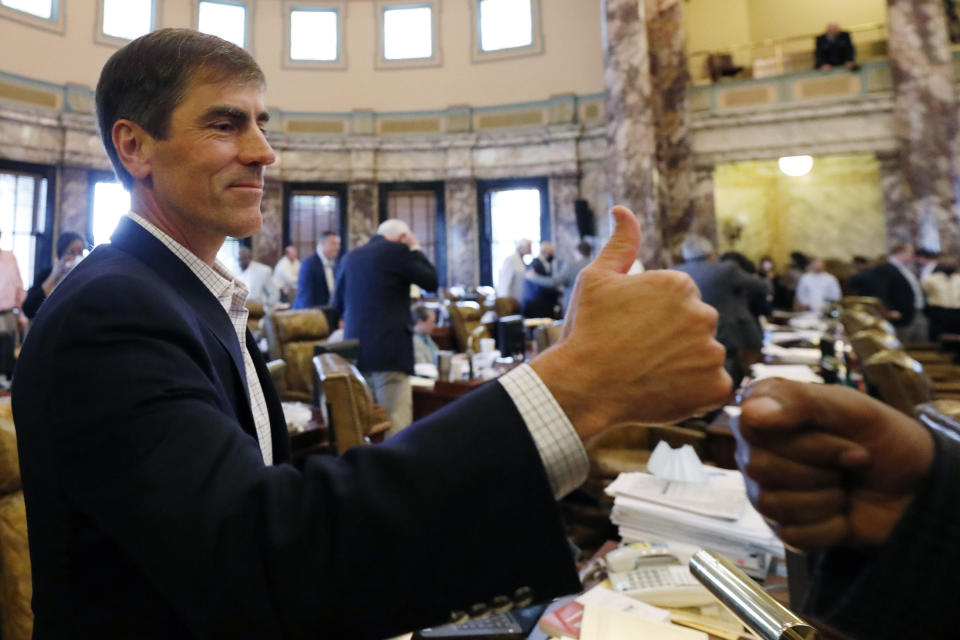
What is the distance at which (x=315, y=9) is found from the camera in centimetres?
1281

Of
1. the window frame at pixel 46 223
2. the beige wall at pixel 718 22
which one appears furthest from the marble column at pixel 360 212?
the beige wall at pixel 718 22

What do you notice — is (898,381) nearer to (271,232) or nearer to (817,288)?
(817,288)

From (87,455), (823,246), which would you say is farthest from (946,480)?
(823,246)

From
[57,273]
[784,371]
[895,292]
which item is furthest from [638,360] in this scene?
[895,292]

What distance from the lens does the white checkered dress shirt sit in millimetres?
961

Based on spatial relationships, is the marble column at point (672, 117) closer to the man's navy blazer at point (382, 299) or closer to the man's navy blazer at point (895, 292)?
the man's navy blazer at point (895, 292)

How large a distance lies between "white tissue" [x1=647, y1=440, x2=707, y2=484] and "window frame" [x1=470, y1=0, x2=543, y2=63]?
41.1 ft

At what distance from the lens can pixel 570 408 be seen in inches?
24.9

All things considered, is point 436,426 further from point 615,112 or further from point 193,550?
point 615,112

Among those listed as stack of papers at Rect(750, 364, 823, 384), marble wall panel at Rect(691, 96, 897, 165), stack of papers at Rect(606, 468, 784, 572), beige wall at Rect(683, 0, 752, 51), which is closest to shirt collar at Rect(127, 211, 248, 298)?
stack of papers at Rect(606, 468, 784, 572)

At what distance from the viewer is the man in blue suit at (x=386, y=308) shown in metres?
3.95

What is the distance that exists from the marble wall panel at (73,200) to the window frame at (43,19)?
2.71m

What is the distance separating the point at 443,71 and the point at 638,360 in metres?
13.5

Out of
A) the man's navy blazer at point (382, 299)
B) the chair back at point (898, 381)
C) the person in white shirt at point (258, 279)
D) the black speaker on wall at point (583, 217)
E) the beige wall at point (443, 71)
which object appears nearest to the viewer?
the chair back at point (898, 381)
